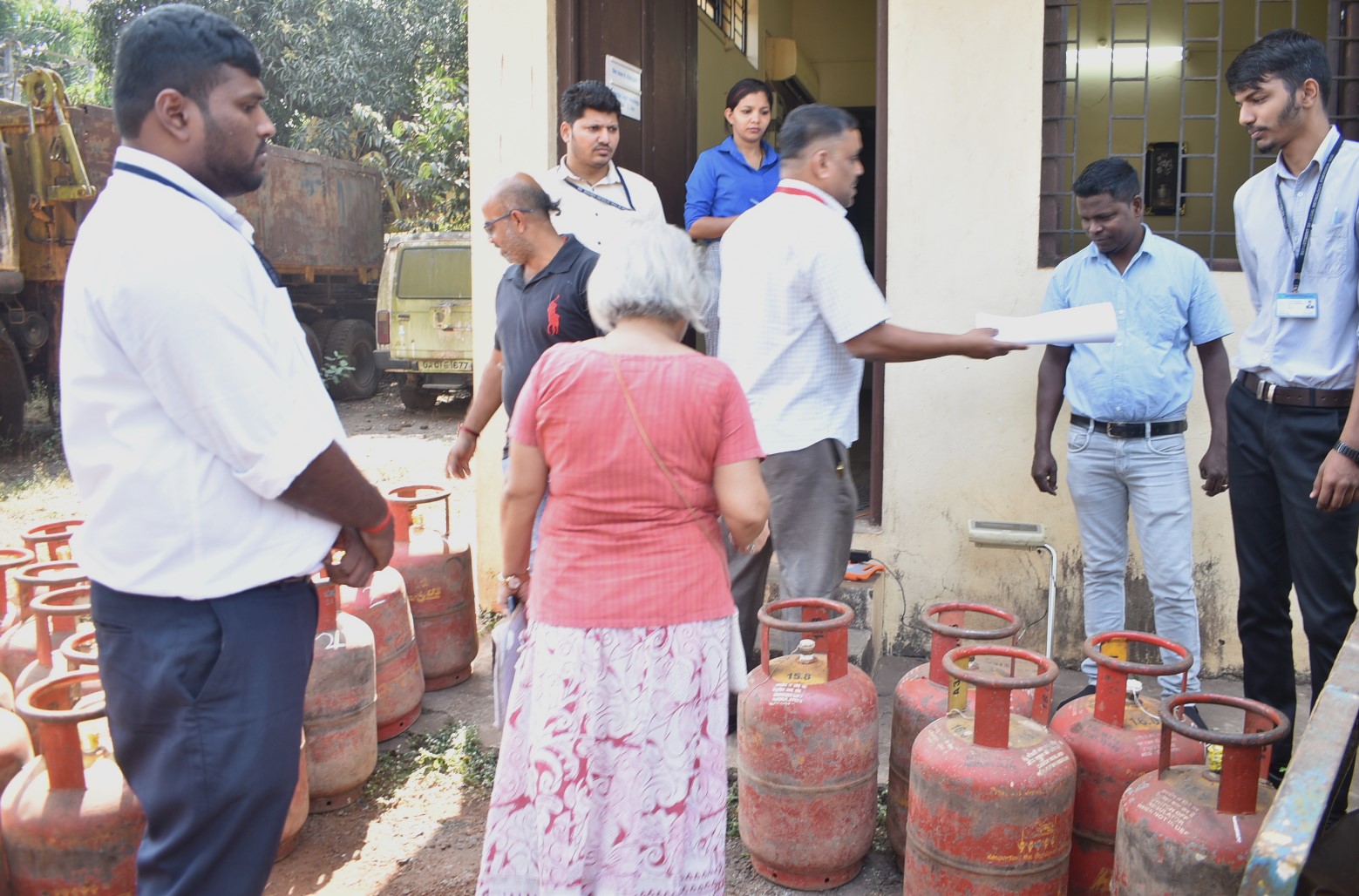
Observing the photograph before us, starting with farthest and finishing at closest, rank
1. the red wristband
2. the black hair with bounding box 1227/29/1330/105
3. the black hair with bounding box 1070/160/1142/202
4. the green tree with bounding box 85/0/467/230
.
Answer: the green tree with bounding box 85/0/467/230, the black hair with bounding box 1070/160/1142/202, the black hair with bounding box 1227/29/1330/105, the red wristband

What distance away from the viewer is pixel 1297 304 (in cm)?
297

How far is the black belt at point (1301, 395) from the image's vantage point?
2.96 meters

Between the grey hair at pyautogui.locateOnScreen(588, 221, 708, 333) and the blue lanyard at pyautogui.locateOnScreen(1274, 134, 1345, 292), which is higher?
the blue lanyard at pyautogui.locateOnScreen(1274, 134, 1345, 292)

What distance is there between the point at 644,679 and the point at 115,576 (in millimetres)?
1045

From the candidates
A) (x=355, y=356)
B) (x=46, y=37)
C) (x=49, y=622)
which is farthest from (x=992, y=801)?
(x=46, y=37)

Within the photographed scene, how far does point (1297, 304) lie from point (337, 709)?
10.1ft

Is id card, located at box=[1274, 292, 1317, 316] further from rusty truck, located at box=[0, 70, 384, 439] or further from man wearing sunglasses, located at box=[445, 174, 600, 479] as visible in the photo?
rusty truck, located at box=[0, 70, 384, 439]

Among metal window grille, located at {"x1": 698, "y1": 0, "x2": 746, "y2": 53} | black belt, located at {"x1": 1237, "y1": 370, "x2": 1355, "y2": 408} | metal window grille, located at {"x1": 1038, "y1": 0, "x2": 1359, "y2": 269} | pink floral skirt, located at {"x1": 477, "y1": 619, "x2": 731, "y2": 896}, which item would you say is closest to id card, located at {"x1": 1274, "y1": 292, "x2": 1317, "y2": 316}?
black belt, located at {"x1": 1237, "y1": 370, "x2": 1355, "y2": 408}

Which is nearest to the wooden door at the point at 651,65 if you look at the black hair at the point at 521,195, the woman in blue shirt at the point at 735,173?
the woman in blue shirt at the point at 735,173

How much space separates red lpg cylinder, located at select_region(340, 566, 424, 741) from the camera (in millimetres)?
3840

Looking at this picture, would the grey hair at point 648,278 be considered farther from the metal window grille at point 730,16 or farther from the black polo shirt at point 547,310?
the metal window grille at point 730,16

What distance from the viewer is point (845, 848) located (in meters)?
2.98

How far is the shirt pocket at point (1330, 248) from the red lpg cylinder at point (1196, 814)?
4.22 ft

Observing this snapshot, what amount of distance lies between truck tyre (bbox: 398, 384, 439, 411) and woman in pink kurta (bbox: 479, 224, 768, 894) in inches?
410
